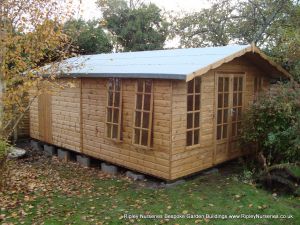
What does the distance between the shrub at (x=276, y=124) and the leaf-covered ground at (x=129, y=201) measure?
1052mm

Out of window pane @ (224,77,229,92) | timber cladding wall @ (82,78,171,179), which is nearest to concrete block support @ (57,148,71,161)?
timber cladding wall @ (82,78,171,179)

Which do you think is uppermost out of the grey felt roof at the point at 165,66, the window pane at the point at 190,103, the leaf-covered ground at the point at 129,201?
the grey felt roof at the point at 165,66

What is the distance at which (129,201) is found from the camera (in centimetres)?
674

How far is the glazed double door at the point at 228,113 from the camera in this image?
8.49m

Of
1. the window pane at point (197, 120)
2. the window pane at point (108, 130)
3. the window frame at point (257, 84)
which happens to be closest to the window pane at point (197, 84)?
the window pane at point (197, 120)

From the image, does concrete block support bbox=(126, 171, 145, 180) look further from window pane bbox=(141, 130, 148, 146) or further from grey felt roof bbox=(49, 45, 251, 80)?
grey felt roof bbox=(49, 45, 251, 80)

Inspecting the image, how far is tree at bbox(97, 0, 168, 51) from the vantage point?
23.9 metres

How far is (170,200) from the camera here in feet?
21.9

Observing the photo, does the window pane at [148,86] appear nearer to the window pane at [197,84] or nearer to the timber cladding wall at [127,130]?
the timber cladding wall at [127,130]

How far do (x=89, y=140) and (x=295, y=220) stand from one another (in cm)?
594

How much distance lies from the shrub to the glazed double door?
52 centimetres

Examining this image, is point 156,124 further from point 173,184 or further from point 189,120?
point 173,184

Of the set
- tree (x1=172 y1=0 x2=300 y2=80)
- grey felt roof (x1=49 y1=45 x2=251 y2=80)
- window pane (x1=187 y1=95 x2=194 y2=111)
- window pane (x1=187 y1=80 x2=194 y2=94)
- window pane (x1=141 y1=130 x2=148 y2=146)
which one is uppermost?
tree (x1=172 y1=0 x2=300 y2=80)

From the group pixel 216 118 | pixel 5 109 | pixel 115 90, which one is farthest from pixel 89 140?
pixel 216 118
